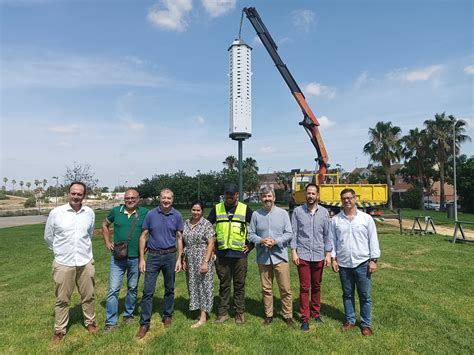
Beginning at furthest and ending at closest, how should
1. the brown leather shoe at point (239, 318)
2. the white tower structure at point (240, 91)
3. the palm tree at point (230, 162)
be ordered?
the palm tree at point (230, 162)
the white tower structure at point (240, 91)
the brown leather shoe at point (239, 318)

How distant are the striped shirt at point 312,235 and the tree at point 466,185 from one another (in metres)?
36.8

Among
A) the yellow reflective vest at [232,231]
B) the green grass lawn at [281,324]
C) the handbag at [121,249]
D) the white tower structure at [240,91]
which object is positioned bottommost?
the green grass lawn at [281,324]

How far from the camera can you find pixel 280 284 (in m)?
4.64

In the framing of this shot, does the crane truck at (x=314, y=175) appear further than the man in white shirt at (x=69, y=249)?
Yes

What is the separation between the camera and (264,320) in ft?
15.6

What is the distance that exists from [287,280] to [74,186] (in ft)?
10.1

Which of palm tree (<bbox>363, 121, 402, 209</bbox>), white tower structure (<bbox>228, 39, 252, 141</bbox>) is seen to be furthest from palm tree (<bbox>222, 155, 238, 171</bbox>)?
white tower structure (<bbox>228, 39, 252, 141</bbox>)

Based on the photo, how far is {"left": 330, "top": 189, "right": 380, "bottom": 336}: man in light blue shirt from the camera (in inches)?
172

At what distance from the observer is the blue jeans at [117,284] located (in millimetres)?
4543

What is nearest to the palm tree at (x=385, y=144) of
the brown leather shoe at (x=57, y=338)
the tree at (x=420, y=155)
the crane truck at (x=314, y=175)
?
the tree at (x=420, y=155)

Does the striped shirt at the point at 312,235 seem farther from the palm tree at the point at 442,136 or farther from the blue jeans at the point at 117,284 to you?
the palm tree at the point at 442,136

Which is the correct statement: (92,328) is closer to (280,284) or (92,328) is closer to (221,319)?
(221,319)

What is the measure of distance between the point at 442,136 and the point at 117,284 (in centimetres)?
Result: 3807

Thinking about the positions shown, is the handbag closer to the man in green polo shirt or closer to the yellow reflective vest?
the man in green polo shirt
